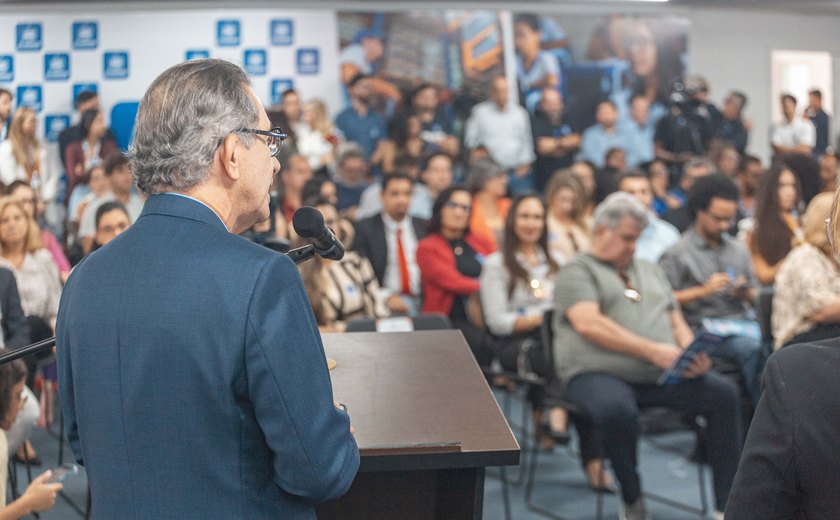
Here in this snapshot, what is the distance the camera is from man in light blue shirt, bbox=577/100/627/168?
889 cm

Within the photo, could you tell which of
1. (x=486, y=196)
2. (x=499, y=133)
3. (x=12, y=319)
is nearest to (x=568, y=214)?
(x=486, y=196)

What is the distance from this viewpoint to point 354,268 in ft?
→ 15.6

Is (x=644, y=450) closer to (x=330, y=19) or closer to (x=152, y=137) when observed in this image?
(x=152, y=137)

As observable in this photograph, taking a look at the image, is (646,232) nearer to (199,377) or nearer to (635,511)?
(635,511)

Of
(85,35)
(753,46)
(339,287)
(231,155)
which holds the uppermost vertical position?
(85,35)

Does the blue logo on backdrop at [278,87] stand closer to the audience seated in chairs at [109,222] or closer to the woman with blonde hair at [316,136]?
the woman with blonde hair at [316,136]

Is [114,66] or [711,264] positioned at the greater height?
[114,66]

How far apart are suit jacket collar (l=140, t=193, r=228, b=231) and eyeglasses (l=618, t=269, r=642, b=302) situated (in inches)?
116

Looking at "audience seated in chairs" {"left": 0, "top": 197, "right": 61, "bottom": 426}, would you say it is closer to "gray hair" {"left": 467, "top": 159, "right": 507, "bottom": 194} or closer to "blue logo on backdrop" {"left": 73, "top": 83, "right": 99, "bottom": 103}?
"gray hair" {"left": 467, "top": 159, "right": 507, "bottom": 194}

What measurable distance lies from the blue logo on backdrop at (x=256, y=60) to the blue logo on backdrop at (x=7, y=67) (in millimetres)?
1877

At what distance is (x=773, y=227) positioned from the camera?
513 centimetres

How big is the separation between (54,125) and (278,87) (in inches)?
73.8

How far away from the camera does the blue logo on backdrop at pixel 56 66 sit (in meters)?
7.77

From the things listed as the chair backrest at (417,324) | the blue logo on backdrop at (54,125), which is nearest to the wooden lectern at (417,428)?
the chair backrest at (417,324)
